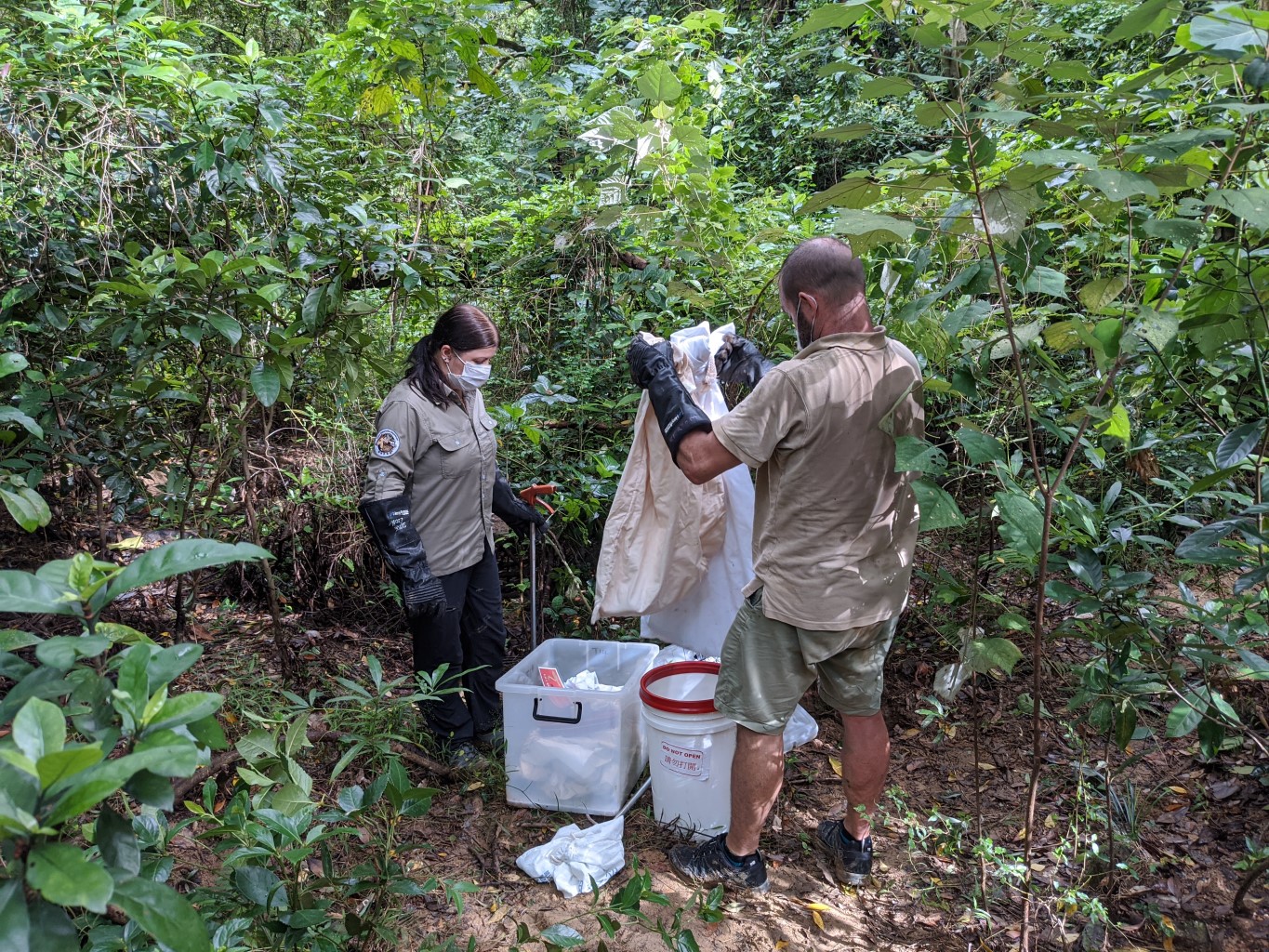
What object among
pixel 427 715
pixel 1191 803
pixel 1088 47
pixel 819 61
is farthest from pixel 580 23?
pixel 1191 803

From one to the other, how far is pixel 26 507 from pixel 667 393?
1808 millimetres

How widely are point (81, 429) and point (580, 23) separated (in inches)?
325

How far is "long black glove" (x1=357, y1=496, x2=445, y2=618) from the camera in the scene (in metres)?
3.07

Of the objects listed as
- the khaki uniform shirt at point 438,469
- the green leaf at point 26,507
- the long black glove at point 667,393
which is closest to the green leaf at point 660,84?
the long black glove at point 667,393

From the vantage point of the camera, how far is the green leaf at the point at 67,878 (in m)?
0.82

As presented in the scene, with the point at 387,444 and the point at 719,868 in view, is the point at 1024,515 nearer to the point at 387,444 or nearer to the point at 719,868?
the point at 719,868

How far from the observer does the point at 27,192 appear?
2.98 meters

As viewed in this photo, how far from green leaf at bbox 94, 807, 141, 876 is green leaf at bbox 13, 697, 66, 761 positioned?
0.15 meters

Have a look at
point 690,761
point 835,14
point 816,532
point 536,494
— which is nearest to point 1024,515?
point 816,532

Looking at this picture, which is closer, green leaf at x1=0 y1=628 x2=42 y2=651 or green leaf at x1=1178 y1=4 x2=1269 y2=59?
green leaf at x1=0 y1=628 x2=42 y2=651

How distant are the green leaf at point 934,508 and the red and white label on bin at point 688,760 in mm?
Answer: 1287

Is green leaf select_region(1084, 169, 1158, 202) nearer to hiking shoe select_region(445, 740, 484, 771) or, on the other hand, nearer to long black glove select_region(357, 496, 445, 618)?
long black glove select_region(357, 496, 445, 618)

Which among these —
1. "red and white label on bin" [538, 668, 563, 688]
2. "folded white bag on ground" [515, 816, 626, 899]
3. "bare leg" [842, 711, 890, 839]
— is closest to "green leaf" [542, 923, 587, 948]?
"folded white bag on ground" [515, 816, 626, 899]

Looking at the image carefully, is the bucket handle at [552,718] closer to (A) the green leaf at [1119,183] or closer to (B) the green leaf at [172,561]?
(B) the green leaf at [172,561]
